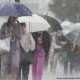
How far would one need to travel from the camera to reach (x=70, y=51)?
1077 centimetres

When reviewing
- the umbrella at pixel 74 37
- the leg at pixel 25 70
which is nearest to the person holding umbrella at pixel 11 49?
the leg at pixel 25 70

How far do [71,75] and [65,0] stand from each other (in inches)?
337

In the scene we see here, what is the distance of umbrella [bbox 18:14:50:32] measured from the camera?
8.95 metres

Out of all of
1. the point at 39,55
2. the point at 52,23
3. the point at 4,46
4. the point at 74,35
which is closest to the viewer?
the point at 4,46

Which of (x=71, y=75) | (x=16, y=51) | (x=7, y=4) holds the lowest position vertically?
(x=71, y=75)

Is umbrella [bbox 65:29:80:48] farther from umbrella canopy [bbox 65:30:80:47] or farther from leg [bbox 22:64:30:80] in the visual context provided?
leg [bbox 22:64:30:80]

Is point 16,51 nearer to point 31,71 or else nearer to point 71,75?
point 31,71

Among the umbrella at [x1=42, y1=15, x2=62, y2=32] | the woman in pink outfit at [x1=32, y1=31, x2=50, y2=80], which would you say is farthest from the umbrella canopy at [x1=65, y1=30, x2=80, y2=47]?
the woman in pink outfit at [x1=32, y1=31, x2=50, y2=80]

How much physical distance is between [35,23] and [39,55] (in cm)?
63

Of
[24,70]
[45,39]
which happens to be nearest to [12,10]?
[24,70]

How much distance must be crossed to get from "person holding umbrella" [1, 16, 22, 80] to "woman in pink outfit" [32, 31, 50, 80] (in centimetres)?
73

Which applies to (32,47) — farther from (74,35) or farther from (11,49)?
(74,35)

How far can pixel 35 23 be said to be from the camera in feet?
29.8

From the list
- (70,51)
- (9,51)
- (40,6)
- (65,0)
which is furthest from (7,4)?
(65,0)
